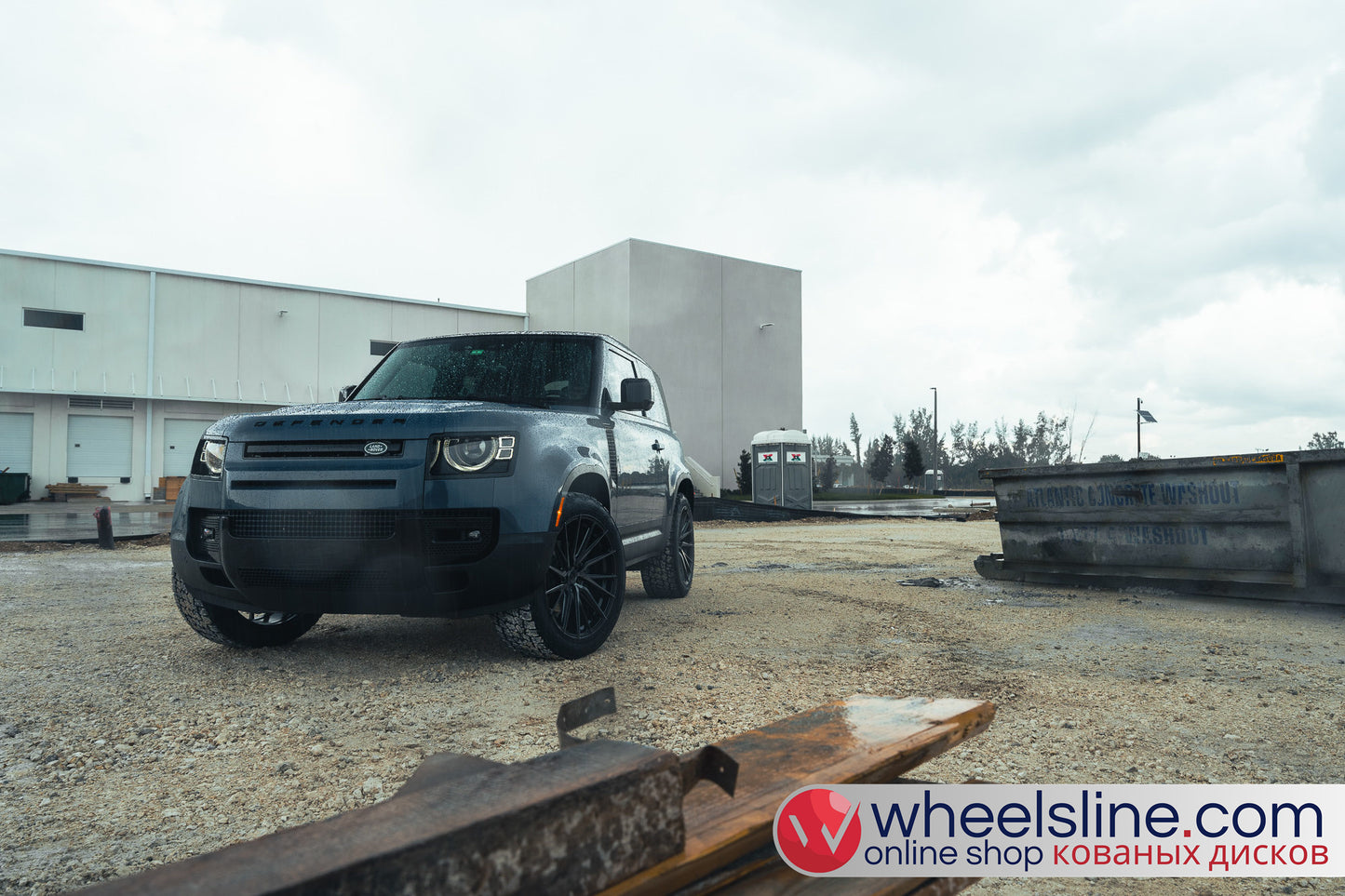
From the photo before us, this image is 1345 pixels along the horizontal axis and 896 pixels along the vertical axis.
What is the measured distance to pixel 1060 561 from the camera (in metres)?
7.45

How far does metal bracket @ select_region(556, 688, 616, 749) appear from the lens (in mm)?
1385

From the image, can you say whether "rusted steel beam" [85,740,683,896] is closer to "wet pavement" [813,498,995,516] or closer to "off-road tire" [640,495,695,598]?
"off-road tire" [640,495,695,598]

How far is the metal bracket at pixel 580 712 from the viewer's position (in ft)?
4.54

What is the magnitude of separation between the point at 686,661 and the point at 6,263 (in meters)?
31.5

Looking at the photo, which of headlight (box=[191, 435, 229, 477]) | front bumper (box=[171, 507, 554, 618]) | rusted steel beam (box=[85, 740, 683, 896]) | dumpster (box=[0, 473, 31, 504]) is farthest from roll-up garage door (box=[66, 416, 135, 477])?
rusted steel beam (box=[85, 740, 683, 896])

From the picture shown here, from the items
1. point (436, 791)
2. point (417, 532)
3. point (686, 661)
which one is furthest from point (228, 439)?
point (436, 791)

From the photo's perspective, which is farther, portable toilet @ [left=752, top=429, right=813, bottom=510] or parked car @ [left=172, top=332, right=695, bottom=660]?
portable toilet @ [left=752, top=429, right=813, bottom=510]

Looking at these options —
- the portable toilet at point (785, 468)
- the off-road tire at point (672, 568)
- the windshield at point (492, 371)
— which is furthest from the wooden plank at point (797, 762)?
the portable toilet at point (785, 468)

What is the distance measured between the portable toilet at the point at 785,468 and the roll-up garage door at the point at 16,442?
23673 mm

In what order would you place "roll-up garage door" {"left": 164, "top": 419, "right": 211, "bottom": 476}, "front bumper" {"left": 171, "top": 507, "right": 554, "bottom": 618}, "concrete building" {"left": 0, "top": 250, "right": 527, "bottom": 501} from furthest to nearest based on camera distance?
1. "roll-up garage door" {"left": 164, "top": 419, "right": 211, "bottom": 476}
2. "concrete building" {"left": 0, "top": 250, "right": 527, "bottom": 501}
3. "front bumper" {"left": 171, "top": 507, "right": 554, "bottom": 618}

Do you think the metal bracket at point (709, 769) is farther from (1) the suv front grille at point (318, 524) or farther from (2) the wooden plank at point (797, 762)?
(1) the suv front grille at point (318, 524)

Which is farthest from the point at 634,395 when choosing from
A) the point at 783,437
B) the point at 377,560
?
the point at 783,437

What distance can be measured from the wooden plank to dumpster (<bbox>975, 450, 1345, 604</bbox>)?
18.5 ft

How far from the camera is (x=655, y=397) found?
6.94 metres
